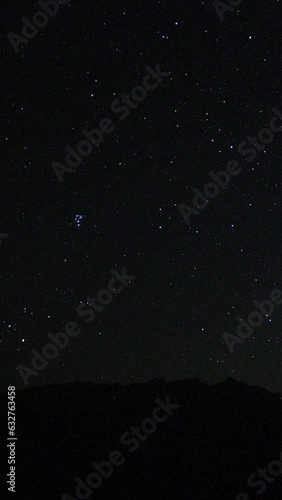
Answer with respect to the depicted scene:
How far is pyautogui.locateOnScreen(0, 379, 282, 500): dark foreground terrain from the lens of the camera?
9.93 metres

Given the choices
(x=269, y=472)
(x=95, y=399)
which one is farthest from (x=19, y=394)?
(x=269, y=472)

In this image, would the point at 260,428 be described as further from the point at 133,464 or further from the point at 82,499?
the point at 82,499

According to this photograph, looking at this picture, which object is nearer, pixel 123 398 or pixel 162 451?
pixel 162 451

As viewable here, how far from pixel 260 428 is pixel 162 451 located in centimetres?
260

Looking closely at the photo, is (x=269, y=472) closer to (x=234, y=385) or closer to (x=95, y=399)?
(x=234, y=385)

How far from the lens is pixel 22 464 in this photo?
408 inches

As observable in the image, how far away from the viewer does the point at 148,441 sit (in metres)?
11.6

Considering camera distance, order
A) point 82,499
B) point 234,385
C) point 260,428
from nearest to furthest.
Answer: point 82,499 < point 260,428 < point 234,385

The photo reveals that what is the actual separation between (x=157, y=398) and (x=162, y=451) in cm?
221

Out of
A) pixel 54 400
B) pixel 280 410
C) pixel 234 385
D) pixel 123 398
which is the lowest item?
pixel 280 410

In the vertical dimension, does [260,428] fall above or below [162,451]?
below

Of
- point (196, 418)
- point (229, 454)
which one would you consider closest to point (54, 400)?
point (196, 418)

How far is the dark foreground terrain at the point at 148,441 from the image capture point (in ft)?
32.6

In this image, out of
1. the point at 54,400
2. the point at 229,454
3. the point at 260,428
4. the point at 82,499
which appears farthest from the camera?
the point at 54,400
